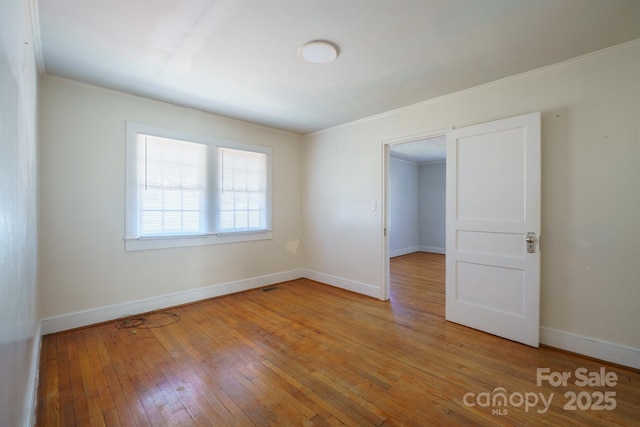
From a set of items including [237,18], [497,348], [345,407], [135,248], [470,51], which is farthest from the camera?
[135,248]

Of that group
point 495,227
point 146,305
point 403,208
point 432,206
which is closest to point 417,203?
point 432,206

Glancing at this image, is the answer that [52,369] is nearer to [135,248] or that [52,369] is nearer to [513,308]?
[135,248]

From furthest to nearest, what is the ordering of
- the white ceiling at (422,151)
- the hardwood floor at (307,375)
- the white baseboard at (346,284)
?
the white ceiling at (422,151) < the white baseboard at (346,284) < the hardwood floor at (307,375)

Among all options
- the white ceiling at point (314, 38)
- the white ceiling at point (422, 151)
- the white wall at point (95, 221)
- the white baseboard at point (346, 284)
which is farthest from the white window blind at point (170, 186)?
the white ceiling at point (422, 151)

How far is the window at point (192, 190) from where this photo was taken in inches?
132

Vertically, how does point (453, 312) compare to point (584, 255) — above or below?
below

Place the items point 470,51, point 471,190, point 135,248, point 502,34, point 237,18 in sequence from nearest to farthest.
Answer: point 237,18 < point 502,34 < point 470,51 < point 471,190 < point 135,248

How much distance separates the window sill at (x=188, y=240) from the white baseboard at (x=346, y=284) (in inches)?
42.8

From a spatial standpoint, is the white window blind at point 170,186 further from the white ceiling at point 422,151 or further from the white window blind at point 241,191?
the white ceiling at point 422,151

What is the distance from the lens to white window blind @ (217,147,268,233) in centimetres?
413

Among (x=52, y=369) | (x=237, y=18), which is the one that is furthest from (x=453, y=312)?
(x=52, y=369)

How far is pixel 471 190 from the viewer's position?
3023mm

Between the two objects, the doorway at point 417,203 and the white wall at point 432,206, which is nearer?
the doorway at point 417,203

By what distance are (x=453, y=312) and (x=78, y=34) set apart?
14.4ft
